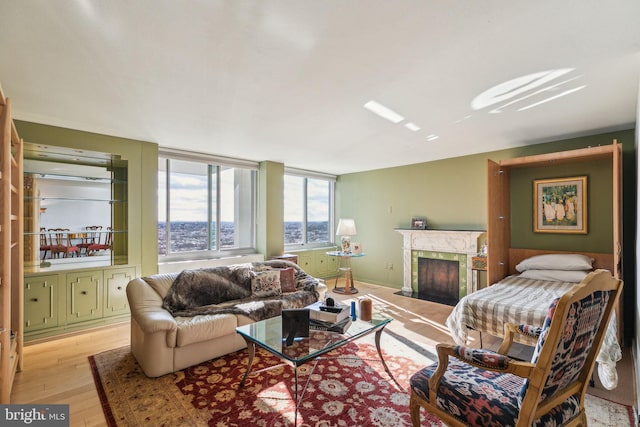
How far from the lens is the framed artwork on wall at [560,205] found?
380 cm

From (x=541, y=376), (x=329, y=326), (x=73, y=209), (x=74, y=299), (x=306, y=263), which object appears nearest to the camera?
(x=541, y=376)

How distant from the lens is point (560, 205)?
3957 millimetres

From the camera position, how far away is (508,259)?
14.3 feet

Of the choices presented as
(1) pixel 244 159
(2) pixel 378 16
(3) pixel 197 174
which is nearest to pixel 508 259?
(2) pixel 378 16

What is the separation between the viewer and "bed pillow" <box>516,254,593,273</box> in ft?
11.6

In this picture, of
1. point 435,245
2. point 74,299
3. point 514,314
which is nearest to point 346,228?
point 435,245

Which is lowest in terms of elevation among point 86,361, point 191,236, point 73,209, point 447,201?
point 86,361

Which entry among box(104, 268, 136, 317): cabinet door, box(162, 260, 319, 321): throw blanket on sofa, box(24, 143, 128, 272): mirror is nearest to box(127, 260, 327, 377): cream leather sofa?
box(162, 260, 319, 321): throw blanket on sofa

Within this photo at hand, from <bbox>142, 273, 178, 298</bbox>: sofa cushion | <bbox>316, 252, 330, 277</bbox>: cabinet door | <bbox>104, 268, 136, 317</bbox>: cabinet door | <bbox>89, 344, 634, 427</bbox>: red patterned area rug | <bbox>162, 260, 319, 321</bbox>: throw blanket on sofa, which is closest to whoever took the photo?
<bbox>89, 344, 634, 427</bbox>: red patterned area rug

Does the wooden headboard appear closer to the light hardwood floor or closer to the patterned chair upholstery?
the light hardwood floor

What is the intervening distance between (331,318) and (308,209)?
172 inches

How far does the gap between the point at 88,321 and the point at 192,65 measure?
132 inches

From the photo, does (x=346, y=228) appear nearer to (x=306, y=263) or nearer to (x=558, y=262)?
(x=306, y=263)

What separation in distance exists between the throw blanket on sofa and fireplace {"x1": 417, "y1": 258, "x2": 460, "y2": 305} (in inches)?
96.9
